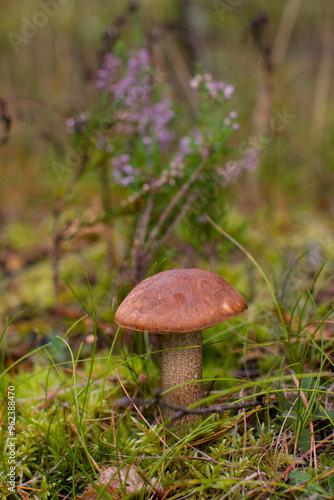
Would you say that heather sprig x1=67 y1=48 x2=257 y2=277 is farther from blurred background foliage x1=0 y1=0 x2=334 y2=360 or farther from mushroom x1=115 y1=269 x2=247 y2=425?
mushroom x1=115 y1=269 x2=247 y2=425

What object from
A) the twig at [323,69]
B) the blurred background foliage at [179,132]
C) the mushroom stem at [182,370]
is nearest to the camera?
the mushroom stem at [182,370]

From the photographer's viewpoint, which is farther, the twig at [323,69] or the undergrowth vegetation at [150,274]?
the twig at [323,69]

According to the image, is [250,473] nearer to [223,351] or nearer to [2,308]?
[223,351]

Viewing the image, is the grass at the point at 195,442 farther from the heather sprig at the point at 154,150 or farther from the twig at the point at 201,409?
the heather sprig at the point at 154,150

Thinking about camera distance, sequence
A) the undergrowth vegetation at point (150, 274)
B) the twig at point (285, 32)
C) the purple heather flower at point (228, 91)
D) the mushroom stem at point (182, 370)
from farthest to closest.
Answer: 1. the twig at point (285, 32)
2. the purple heather flower at point (228, 91)
3. the mushroom stem at point (182, 370)
4. the undergrowth vegetation at point (150, 274)

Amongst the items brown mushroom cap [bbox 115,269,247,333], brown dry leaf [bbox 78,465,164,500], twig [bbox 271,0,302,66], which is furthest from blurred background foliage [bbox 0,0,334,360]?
brown dry leaf [bbox 78,465,164,500]

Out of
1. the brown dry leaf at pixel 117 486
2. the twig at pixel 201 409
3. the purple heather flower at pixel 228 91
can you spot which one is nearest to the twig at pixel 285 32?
the purple heather flower at pixel 228 91

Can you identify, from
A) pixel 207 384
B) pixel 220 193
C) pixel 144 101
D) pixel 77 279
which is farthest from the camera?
pixel 77 279

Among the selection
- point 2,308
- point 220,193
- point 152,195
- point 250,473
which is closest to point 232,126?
point 220,193
